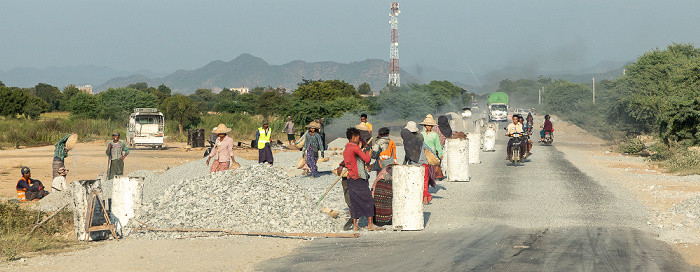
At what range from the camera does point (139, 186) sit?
11938 mm

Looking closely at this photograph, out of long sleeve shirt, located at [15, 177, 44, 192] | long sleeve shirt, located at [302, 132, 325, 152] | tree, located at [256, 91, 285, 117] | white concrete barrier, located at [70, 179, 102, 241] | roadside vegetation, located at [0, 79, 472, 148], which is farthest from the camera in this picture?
tree, located at [256, 91, 285, 117]

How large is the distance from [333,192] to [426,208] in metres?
2.78

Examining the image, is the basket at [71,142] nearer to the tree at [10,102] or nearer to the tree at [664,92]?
the tree at [664,92]

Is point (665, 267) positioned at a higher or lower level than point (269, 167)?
lower

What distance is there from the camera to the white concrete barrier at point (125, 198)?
11.7 meters

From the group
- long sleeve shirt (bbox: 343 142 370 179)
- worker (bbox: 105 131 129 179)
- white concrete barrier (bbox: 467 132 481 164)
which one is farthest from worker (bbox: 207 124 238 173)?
white concrete barrier (bbox: 467 132 481 164)

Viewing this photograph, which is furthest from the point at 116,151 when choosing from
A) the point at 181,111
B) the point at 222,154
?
the point at 181,111

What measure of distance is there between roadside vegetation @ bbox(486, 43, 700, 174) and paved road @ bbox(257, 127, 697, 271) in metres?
8.18

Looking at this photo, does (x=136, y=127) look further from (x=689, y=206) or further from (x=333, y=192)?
(x=689, y=206)

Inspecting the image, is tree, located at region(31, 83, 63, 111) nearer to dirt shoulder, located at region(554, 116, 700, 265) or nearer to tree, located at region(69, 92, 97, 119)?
tree, located at region(69, 92, 97, 119)

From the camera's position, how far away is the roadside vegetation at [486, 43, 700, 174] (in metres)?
24.5

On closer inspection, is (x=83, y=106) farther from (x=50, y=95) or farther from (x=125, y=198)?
(x=125, y=198)

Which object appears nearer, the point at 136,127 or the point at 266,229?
the point at 266,229

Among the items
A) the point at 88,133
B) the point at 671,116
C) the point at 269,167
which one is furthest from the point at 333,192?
the point at 88,133
